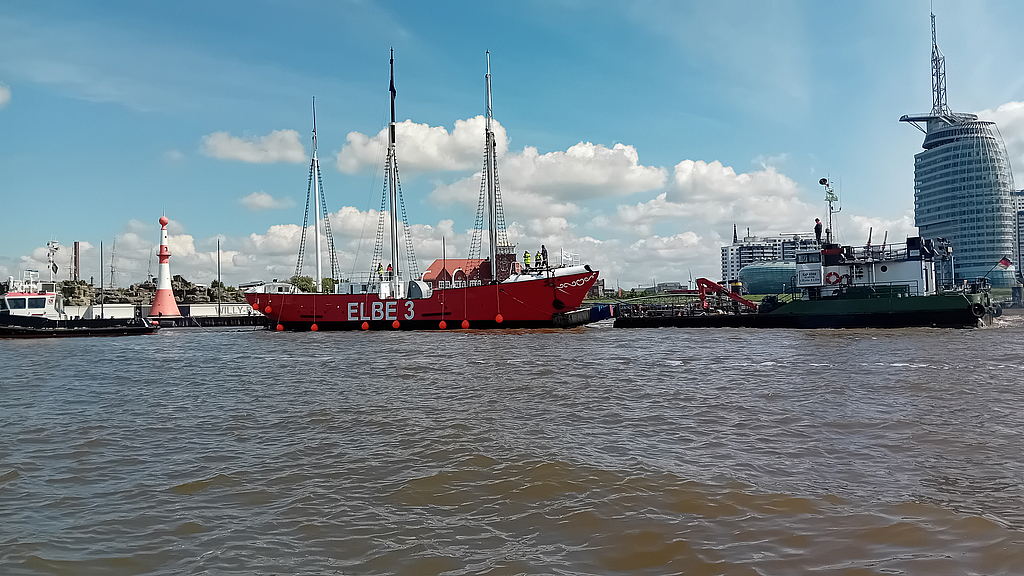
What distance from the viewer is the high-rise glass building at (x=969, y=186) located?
119m

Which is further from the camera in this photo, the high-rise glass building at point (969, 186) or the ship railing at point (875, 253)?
the high-rise glass building at point (969, 186)

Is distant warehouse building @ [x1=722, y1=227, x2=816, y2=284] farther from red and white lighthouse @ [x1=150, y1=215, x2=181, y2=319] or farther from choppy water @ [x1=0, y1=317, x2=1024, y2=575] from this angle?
choppy water @ [x1=0, y1=317, x2=1024, y2=575]

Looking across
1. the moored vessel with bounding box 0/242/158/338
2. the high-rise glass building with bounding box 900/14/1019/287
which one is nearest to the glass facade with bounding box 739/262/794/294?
the high-rise glass building with bounding box 900/14/1019/287

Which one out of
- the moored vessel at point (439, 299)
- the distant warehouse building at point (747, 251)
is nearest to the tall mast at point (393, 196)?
the moored vessel at point (439, 299)

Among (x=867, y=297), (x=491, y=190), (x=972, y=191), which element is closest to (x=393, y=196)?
(x=491, y=190)

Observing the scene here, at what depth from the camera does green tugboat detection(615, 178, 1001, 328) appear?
31.1 meters

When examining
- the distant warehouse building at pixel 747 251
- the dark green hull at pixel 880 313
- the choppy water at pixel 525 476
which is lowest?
the choppy water at pixel 525 476

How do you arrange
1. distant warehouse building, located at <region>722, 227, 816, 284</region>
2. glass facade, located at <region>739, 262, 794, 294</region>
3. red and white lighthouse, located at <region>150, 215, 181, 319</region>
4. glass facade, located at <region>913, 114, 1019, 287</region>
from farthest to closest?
1. distant warehouse building, located at <region>722, 227, 816, 284</region>
2. glass facade, located at <region>913, 114, 1019, 287</region>
3. glass facade, located at <region>739, 262, 794, 294</region>
4. red and white lighthouse, located at <region>150, 215, 181, 319</region>

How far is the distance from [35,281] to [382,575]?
41.9 meters

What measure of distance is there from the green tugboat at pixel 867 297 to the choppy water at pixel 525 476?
1949 cm

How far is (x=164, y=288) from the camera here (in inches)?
2005

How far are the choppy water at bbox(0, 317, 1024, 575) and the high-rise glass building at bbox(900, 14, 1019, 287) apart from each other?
13366cm

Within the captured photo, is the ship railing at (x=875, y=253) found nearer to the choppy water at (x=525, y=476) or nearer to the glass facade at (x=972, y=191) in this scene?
the choppy water at (x=525, y=476)

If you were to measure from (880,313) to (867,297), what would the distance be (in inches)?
52.2
